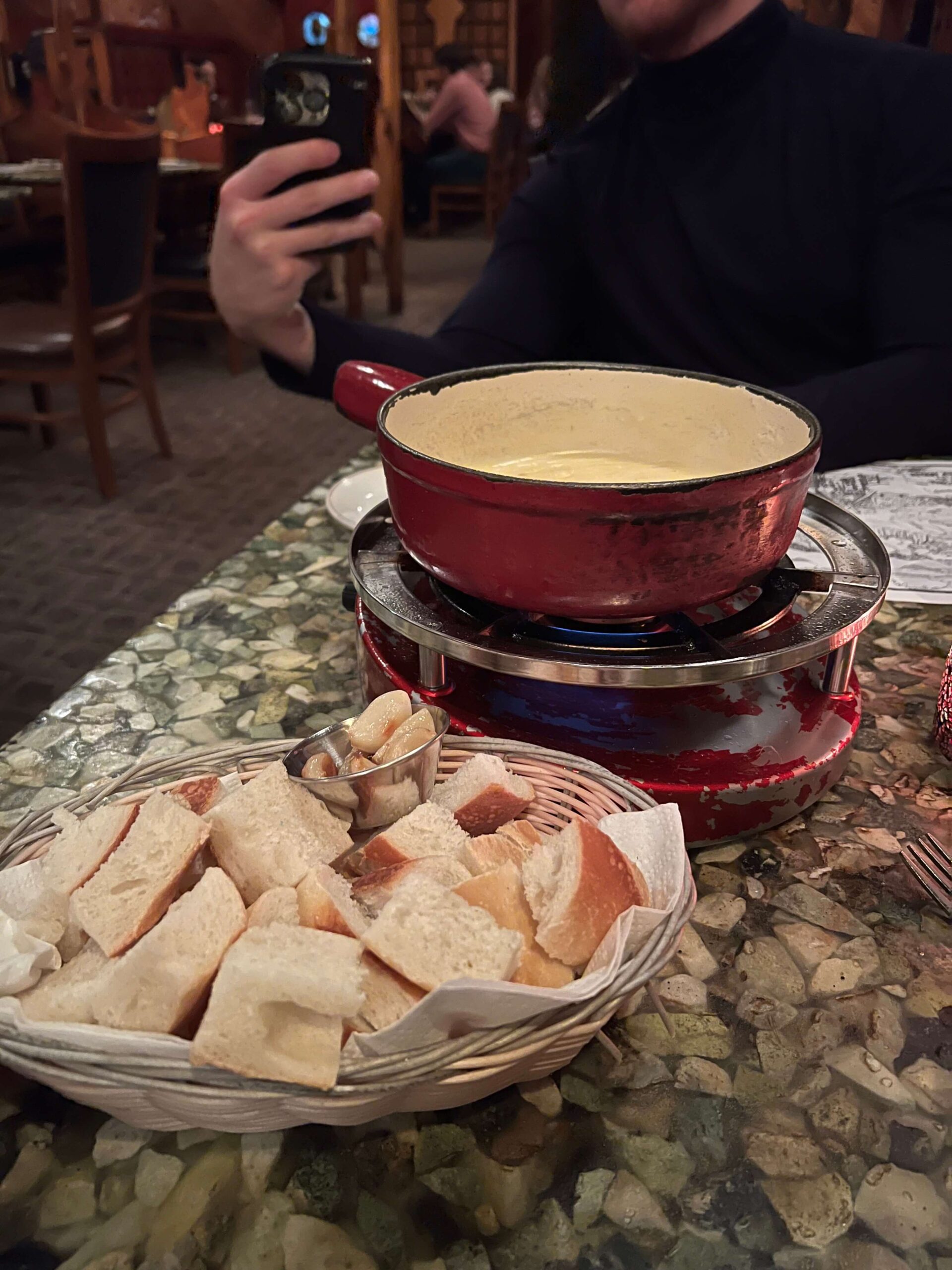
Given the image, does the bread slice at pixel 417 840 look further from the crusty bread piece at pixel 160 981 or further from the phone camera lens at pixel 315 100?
the phone camera lens at pixel 315 100

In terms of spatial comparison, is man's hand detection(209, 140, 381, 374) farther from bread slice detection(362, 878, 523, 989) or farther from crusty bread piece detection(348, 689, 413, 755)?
bread slice detection(362, 878, 523, 989)

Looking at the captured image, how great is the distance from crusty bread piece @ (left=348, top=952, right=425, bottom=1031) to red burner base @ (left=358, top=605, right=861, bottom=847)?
265 mm

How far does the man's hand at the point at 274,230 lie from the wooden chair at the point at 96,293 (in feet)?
7.15

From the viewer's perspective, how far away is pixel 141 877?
0.55 m

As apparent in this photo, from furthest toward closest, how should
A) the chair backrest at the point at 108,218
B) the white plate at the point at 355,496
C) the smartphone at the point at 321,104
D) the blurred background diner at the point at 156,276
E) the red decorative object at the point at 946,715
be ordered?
1. the chair backrest at the point at 108,218
2. the blurred background diner at the point at 156,276
3. the white plate at the point at 355,496
4. the smartphone at the point at 321,104
5. the red decorative object at the point at 946,715

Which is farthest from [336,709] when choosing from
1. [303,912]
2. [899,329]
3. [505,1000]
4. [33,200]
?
[33,200]

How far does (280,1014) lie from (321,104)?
1101 millimetres

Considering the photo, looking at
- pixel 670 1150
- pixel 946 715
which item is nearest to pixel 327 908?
pixel 670 1150

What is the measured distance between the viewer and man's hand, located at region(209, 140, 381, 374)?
3.84ft

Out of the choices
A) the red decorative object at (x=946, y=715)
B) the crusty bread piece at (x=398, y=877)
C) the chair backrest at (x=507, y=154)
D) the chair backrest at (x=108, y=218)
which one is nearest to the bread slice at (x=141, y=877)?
the crusty bread piece at (x=398, y=877)

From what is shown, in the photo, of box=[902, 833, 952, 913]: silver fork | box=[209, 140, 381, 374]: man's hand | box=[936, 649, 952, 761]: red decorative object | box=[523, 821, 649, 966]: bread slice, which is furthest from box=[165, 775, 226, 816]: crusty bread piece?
box=[209, 140, 381, 374]: man's hand

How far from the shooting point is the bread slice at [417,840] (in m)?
0.60

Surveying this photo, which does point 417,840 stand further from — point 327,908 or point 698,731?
point 698,731

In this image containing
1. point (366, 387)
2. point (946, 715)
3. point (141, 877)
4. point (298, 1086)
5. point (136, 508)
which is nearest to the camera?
point (298, 1086)
